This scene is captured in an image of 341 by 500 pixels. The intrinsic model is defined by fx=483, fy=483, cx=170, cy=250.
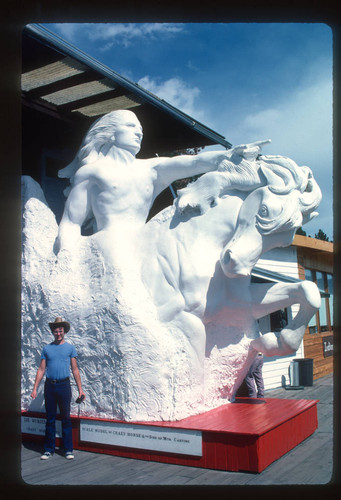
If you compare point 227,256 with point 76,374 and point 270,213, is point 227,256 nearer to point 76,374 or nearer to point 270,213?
point 270,213

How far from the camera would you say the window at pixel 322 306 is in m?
12.3

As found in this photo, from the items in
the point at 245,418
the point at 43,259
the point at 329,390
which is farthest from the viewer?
the point at 329,390

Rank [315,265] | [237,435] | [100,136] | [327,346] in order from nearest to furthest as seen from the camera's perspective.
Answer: [237,435]
[100,136]
[315,265]
[327,346]

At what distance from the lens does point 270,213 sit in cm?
443

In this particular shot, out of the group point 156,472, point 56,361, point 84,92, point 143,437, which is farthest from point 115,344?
point 84,92

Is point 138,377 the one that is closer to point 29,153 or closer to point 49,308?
point 49,308

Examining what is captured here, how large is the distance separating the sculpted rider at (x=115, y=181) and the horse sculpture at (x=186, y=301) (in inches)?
12.1

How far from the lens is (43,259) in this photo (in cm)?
547

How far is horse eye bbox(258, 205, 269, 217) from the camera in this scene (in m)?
4.45

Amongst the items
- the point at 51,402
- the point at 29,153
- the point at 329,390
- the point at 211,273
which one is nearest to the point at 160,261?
the point at 211,273

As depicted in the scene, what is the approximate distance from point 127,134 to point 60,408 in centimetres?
306

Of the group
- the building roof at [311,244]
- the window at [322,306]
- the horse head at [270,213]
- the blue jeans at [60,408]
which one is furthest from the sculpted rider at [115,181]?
the window at [322,306]

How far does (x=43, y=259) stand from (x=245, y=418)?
2.77 metres

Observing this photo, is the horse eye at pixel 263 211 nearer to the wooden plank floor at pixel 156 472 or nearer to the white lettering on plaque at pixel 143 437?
the white lettering on plaque at pixel 143 437
